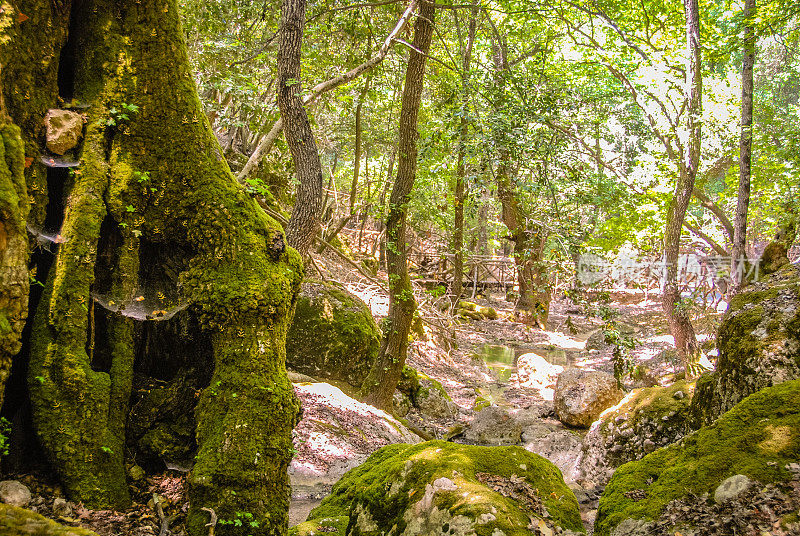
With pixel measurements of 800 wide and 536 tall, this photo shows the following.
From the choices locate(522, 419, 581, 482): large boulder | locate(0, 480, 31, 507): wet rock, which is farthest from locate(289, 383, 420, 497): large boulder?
locate(0, 480, 31, 507): wet rock

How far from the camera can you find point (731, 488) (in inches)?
82.1

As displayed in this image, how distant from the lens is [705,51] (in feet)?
30.0

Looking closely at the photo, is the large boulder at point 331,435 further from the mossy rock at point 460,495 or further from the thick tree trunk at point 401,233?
the mossy rock at point 460,495

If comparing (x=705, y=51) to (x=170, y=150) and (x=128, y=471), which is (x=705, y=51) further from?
(x=128, y=471)

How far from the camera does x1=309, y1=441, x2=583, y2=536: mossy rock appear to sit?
2.55 meters

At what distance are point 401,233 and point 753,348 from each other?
4680mm

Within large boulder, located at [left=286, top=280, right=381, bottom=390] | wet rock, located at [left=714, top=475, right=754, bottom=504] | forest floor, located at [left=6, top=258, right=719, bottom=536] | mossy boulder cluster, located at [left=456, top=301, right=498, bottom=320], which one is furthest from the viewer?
mossy boulder cluster, located at [left=456, top=301, right=498, bottom=320]

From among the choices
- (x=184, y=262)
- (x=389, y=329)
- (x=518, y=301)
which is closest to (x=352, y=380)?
(x=389, y=329)

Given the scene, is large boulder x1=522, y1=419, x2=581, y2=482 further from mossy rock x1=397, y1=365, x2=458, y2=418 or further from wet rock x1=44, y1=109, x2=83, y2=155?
wet rock x1=44, y1=109, x2=83, y2=155

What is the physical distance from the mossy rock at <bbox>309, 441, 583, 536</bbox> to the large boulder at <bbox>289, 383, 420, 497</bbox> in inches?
76.4

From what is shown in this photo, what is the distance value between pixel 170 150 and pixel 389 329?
15.3 feet

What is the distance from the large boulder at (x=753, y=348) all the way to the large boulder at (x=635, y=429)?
58.7 inches

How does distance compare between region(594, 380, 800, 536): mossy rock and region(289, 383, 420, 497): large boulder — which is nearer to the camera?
region(594, 380, 800, 536): mossy rock

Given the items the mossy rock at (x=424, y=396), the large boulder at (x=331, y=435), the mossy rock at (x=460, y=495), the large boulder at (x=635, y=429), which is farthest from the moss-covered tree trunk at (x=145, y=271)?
the mossy rock at (x=424, y=396)
